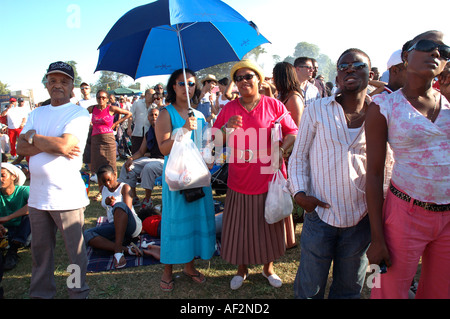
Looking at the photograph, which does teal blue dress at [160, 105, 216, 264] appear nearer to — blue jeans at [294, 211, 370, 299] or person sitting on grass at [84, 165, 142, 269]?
person sitting on grass at [84, 165, 142, 269]

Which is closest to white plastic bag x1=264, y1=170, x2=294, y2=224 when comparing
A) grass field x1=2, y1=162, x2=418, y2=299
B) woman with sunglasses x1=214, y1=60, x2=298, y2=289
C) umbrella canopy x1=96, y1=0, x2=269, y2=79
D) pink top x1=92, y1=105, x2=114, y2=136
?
woman with sunglasses x1=214, y1=60, x2=298, y2=289

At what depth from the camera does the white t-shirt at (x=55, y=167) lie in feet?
8.27

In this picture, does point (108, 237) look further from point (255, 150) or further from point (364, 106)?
point (364, 106)

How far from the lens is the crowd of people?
1.60 metres

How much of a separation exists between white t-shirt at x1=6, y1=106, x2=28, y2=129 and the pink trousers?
474 inches

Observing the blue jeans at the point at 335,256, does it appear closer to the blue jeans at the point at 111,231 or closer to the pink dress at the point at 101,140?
the blue jeans at the point at 111,231

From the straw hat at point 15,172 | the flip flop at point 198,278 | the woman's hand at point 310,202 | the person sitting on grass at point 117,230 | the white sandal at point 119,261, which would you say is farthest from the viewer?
the straw hat at point 15,172

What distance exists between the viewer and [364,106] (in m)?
1.95

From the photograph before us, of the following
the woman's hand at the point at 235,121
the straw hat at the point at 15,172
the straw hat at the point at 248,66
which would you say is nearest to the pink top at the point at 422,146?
the woman's hand at the point at 235,121

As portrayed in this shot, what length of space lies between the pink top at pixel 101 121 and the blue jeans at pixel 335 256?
4951mm

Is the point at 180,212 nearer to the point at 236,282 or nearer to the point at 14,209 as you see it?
the point at 236,282

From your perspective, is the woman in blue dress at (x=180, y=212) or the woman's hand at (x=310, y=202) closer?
the woman's hand at (x=310, y=202)

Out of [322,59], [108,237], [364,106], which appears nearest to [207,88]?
[108,237]

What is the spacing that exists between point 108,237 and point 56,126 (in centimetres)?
192
